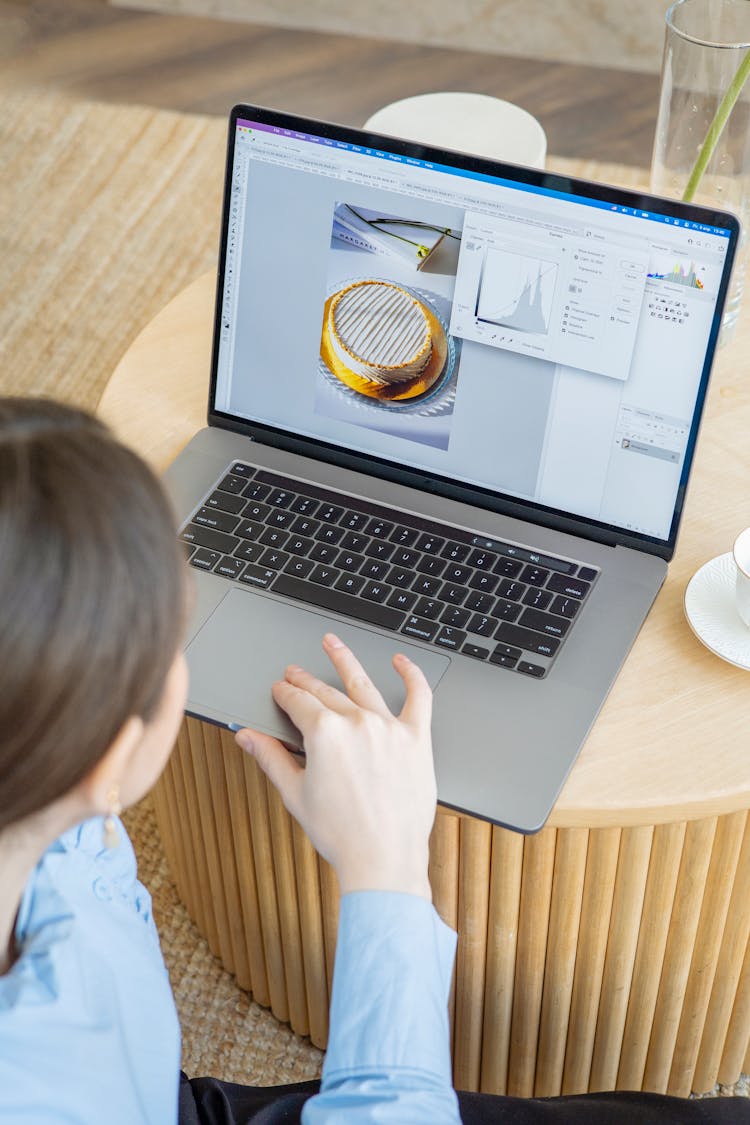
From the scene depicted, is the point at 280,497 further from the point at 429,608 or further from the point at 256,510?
the point at 429,608

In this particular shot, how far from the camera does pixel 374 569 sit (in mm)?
1053

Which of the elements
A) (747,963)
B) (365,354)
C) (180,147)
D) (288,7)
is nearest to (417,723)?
(365,354)

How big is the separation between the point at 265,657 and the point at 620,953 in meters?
0.41

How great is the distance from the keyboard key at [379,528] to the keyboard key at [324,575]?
5 cm

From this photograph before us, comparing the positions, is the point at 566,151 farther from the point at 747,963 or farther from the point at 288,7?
the point at 747,963

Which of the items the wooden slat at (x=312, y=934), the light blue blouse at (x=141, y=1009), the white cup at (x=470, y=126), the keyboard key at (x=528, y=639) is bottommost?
the wooden slat at (x=312, y=934)

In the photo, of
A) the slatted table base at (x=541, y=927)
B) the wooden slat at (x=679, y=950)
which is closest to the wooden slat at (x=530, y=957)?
the slatted table base at (x=541, y=927)

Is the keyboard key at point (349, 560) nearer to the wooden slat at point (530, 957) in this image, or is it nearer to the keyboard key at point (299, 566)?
the keyboard key at point (299, 566)

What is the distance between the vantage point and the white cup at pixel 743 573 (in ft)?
3.20

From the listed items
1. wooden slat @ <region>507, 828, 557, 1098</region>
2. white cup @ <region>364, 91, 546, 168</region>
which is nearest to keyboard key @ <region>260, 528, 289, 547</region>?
wooden slat @ <region>507, 828, 557, 1098</region>

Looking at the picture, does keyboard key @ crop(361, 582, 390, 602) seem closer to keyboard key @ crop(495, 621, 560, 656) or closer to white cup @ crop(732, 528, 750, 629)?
keyboard key @ crop(495, 621, 560, 656)

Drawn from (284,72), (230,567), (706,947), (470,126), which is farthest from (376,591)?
(284,72)

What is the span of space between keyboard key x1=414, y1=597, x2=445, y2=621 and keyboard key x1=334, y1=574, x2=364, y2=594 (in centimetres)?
5

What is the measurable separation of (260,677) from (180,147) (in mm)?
2009
